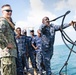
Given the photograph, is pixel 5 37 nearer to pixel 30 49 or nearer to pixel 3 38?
pixel 3 38

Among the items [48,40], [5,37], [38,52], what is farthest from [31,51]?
[5,37]

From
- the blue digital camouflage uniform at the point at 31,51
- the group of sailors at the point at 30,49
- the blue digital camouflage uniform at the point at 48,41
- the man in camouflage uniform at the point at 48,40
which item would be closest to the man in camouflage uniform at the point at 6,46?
the man in camouflage uniform at the point at 48,40

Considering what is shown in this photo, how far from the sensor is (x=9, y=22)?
605 cm

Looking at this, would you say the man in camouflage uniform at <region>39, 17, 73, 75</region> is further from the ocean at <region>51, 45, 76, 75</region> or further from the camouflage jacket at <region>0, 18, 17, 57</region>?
the camouflage jacket at <region>0, 18, 17, 57</region>

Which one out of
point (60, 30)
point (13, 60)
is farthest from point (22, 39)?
point (13, 60)

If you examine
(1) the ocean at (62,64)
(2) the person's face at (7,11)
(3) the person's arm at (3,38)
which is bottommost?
(1) the ocean at (62,64)

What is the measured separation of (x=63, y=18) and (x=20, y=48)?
11.3 feet

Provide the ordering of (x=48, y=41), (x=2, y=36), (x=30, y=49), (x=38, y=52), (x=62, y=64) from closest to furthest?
(x=2, y=36), (x=48, y=41), (x=38, y=52), (x=30, y=49), (x=62, y=64)

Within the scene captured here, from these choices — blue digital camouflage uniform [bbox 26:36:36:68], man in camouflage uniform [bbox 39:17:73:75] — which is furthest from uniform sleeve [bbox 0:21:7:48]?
blue digital camouflage uniform [bbox 26:36:36:68]

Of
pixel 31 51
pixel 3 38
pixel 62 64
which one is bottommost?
pixel 62 64

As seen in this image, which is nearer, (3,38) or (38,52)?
(3,38)

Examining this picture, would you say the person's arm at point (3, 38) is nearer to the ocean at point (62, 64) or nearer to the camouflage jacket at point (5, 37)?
the camouflage jacket at point (5, 37)

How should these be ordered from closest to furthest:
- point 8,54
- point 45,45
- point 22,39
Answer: point 8,54 → point 45,45 → point 22,39

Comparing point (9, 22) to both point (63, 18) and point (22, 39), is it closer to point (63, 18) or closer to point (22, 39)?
point (63, 18)
